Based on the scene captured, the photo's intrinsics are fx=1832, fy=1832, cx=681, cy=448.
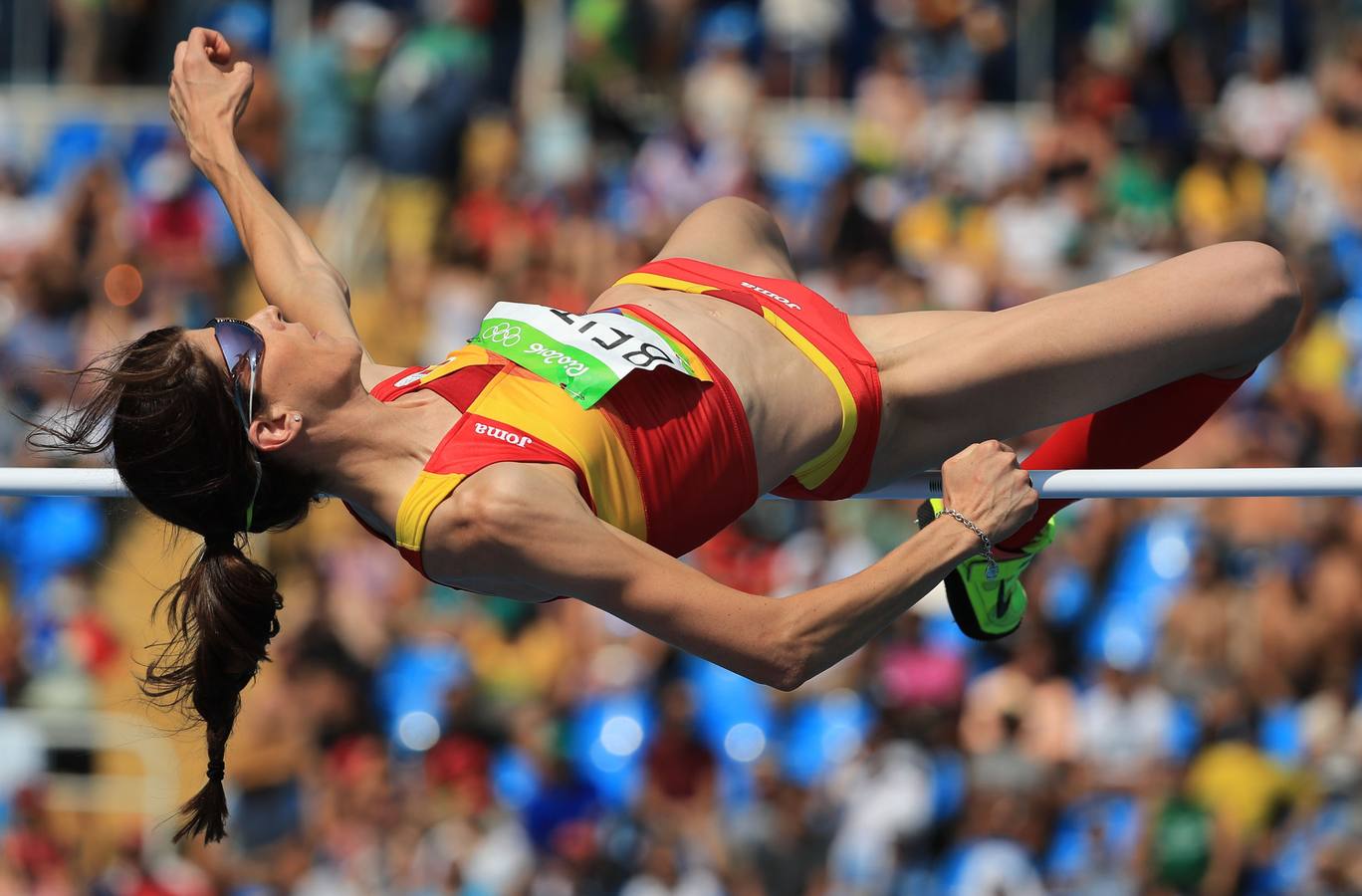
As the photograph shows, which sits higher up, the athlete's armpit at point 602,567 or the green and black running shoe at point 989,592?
the athlete's armpit at point 602,567

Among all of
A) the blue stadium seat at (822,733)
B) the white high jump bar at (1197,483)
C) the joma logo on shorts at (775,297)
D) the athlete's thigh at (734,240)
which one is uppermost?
the athlete's thigh at (734,240)

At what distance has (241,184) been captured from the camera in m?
4.33

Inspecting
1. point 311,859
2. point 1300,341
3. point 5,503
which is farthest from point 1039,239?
point 5,503

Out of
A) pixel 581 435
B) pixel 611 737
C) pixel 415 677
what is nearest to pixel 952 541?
pixel 581 435

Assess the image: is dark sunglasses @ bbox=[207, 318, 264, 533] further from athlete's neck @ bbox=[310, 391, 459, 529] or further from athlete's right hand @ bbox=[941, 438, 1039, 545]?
athlete's right hand @ bbox=[941, 438, 1039, 545]

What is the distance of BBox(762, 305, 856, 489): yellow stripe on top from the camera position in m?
3.81

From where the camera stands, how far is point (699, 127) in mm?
10156

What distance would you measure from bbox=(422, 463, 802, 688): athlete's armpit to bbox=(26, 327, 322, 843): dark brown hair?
1.58ft

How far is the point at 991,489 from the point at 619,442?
2.40ft

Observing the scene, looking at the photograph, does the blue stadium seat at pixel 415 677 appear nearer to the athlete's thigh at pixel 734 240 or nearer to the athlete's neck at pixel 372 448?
the athlete's thigh at pixel 734 240

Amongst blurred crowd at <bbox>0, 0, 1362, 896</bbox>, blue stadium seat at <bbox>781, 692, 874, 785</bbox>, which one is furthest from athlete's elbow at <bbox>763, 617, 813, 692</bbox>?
blue stadium seat at <bbox>781, 692, 874, 785</bbox>

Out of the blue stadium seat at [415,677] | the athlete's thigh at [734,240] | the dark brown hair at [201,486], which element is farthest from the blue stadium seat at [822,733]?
the dark brown hair at [201,486]

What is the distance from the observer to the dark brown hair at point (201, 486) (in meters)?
3.58

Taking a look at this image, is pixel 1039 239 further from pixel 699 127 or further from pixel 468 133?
pixel 468 133
